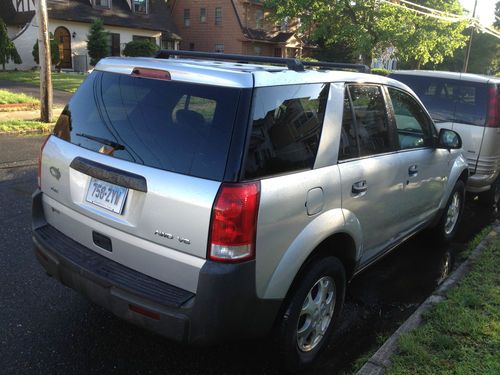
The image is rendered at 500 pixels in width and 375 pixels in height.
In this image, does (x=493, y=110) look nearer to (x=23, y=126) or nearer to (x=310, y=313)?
(x=310, y=313)

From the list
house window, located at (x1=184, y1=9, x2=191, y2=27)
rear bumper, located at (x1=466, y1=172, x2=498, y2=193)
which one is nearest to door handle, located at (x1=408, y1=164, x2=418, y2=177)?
rear bumper, located at (x1=466, y1=172, x2=498, y2=193)

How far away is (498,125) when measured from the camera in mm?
6332

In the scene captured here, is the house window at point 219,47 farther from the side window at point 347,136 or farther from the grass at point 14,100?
the side window at point 347,136

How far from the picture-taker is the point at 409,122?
438 centimetres

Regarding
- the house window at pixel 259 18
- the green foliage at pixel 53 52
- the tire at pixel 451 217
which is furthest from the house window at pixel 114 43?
the tire at pixel 451 217

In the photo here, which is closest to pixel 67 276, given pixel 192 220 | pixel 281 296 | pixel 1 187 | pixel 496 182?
pixel 192 220

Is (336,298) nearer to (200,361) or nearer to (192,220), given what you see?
(200,361)

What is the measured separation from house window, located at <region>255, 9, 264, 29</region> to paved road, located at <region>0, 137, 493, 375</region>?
117ft

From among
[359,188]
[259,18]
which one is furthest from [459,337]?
[259,18]

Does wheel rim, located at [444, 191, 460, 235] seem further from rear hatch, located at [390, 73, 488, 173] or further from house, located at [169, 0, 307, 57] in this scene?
house, located at [169, 0, 307, 57]

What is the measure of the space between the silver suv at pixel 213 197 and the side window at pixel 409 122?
2.13 feet

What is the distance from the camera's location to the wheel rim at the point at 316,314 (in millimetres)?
3029

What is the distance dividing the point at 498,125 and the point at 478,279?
2.87 metres

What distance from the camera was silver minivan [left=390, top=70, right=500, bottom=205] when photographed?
6.30 meters
